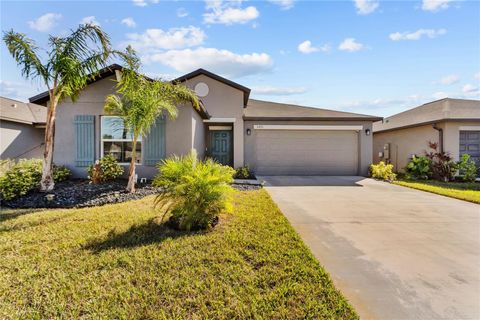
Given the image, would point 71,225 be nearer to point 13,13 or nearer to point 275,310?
point 275,310

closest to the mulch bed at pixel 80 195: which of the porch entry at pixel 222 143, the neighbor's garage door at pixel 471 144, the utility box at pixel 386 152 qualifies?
the porch entry at pixel 222 143

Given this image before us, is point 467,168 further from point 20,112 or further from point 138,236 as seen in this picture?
point 20,112

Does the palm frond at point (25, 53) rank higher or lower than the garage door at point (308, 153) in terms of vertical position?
higher

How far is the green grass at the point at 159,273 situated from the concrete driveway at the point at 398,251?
36 cm

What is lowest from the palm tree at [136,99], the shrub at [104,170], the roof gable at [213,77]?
the shrub at [104,170]

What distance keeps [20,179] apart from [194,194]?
5.97 m

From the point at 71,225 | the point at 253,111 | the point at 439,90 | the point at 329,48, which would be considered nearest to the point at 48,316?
the point at 71,225

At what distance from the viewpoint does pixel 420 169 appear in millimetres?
11984

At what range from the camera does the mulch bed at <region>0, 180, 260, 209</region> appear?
6326mm

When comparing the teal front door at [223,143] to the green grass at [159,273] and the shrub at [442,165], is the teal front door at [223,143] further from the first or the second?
the shrub at [442,165]

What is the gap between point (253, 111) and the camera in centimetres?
1355

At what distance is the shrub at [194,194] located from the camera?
4.21 meters

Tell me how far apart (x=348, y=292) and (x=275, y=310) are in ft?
2.92

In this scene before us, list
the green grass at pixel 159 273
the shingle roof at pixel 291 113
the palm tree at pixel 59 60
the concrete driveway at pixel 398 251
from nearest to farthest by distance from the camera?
the green grass at pixel 159 273 → the concrete driveway at pixel 398 251 → the palm tree at pixel 59 60 → the shingle roof at pixel 291 113
